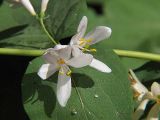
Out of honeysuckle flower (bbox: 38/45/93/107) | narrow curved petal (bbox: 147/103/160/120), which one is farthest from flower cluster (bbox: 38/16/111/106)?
narrow curved petal (bbox: 147/103/160/120)

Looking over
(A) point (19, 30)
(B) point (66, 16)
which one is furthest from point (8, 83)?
(B) point (66, 16)

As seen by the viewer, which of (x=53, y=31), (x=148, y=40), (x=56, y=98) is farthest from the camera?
(x=148, y=40)

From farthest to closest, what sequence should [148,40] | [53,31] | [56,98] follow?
[148,40] < [53,31] < [56,98]

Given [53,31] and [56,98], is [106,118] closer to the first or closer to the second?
[56,98]

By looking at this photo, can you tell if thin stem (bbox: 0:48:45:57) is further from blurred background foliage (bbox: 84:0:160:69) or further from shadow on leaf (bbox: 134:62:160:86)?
blurred background foliage (bbox: 84:0:160:69)

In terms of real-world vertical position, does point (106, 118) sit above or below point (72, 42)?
below

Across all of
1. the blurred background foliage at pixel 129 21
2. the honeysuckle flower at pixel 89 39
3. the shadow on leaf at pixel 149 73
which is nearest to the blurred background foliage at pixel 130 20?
the blurred background foliage at pixel 129 21
